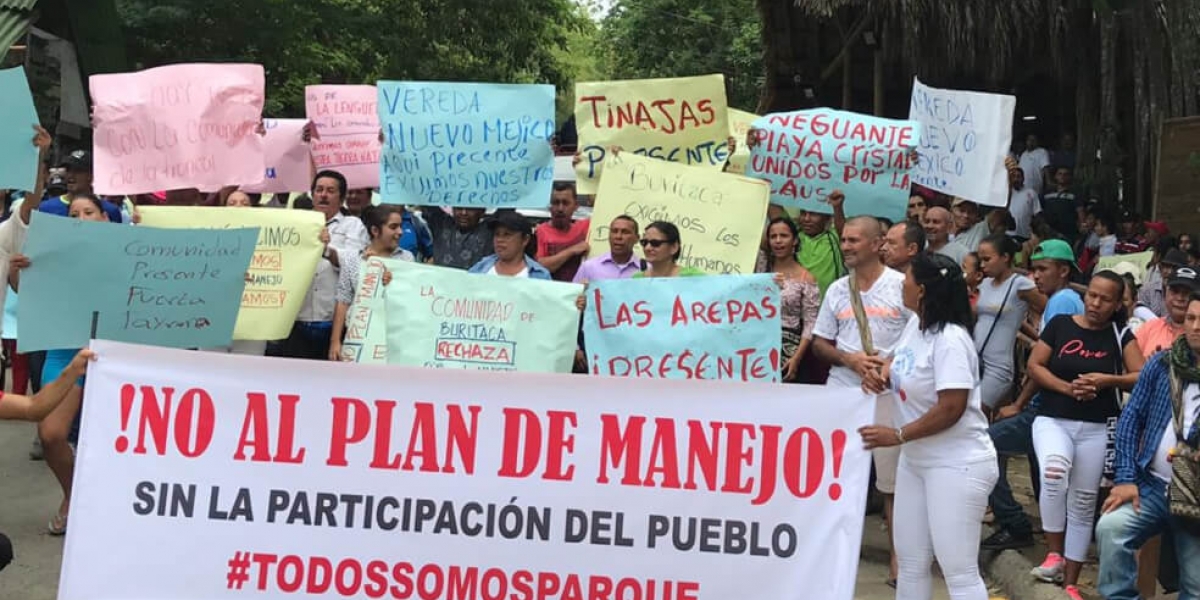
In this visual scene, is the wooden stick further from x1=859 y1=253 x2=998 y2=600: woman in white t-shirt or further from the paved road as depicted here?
the paved road

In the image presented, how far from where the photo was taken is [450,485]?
471 centimetres

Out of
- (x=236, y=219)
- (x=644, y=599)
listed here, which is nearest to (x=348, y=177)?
(x=236, y=219)

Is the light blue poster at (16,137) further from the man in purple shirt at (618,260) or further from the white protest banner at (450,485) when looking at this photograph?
the man in purple shirt at (618,260)

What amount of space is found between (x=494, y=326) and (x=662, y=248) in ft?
3.37

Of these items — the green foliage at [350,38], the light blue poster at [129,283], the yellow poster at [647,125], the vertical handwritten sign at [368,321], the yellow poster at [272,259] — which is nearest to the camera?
the light blue poster at [129,283]

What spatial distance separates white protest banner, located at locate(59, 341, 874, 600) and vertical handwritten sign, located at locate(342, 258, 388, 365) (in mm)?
1705

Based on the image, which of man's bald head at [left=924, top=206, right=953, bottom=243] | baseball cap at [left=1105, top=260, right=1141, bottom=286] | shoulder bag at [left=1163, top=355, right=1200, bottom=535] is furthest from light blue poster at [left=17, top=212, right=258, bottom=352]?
baseball cap at [left=1105, top=260, right=1141, bottom=286]

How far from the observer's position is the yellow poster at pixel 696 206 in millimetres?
6938

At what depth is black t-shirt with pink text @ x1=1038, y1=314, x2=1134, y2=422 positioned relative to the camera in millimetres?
6168

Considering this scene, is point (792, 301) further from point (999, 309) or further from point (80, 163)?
point (80, 163)

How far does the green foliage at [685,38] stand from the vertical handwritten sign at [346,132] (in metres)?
25.7

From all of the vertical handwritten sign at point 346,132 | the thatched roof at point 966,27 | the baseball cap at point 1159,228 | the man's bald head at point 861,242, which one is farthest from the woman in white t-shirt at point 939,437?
the thatched roof at point 966,27

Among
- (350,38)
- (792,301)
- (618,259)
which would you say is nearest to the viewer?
(618,259)

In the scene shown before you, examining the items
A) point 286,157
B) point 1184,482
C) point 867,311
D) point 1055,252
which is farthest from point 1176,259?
point 286,157
